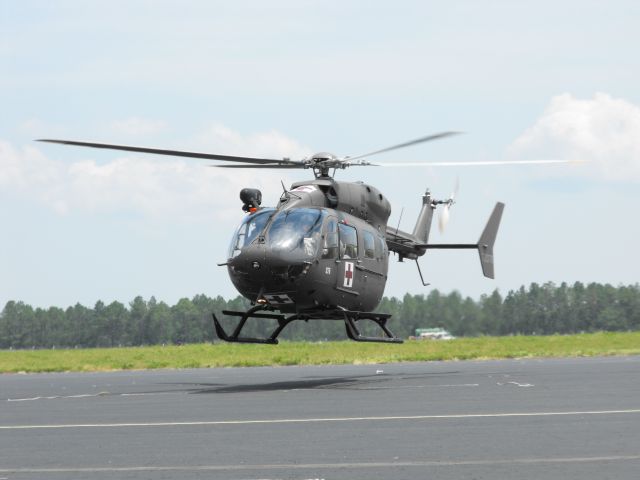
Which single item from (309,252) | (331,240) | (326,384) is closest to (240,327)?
(326,384)

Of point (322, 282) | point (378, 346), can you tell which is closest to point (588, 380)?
point (322, 282)

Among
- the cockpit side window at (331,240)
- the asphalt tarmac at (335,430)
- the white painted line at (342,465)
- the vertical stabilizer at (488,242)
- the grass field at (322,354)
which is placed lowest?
the white painted line at (342,465)

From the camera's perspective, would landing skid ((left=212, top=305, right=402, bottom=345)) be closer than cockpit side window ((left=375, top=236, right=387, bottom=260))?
Yes

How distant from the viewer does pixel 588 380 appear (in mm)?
28094

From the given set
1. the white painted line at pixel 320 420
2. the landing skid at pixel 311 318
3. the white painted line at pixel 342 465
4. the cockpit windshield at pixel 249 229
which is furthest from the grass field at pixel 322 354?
the white painted line at pixel 342 465

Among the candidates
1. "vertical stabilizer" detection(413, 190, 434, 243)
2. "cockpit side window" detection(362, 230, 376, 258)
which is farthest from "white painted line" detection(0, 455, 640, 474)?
"vertical stabilizer" detection(413, 190, 434, 243)

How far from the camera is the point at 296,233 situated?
27.0 meters

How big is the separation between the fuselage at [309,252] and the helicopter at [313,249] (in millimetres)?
26

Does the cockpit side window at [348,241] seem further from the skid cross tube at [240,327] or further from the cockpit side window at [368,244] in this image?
the skid cross tube at [240,327]

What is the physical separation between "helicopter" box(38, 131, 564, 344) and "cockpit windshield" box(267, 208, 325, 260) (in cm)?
3

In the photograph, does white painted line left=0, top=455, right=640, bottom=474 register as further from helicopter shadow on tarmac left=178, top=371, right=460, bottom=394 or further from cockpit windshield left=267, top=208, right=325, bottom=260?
helicopter shadow on tarmac left=178, top=371, right=460, bottom=394

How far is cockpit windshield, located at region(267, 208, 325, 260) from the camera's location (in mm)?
26609

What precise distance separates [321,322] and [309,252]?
51734 millimetres

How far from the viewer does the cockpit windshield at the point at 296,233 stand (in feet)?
87.3
